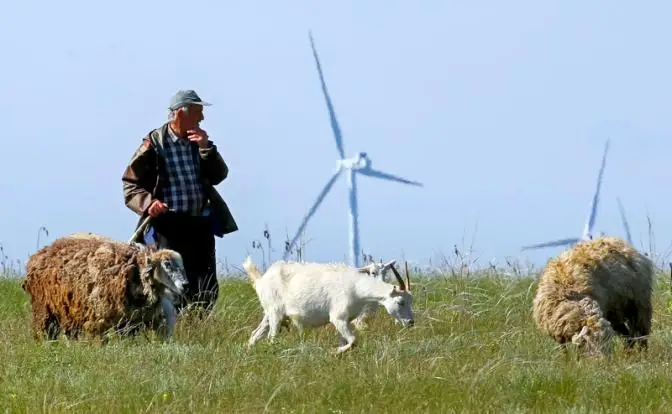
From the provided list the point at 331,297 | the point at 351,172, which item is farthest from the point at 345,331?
the point at 351,172

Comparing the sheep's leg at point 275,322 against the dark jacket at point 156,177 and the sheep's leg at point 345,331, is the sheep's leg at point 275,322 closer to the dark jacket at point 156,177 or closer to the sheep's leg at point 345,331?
the sheep's leg at point 345,331

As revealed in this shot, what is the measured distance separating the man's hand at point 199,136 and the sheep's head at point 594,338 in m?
3.90

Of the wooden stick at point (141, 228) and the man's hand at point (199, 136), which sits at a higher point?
the man's hand at point (199, 136)

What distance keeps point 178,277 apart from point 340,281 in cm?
133

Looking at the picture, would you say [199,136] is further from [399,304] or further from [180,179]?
[399,304]

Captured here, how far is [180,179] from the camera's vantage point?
12.1m

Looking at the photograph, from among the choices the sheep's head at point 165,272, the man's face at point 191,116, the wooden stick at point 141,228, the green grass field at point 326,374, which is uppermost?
the man's face at point 191,116

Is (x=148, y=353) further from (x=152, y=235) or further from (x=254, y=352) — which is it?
(x=152, y=235)

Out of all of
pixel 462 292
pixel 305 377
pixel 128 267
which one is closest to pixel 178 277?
pixel 128 267

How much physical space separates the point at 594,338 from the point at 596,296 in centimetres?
34

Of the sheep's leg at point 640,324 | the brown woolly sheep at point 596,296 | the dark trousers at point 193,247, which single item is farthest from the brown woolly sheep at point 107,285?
the sheep's leg at point 640,324

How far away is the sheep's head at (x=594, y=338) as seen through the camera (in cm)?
968

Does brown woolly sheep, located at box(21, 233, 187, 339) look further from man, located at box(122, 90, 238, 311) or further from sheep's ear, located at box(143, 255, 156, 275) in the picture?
man, located at box(122, 90, 238, 311)

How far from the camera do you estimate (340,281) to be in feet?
34.2
